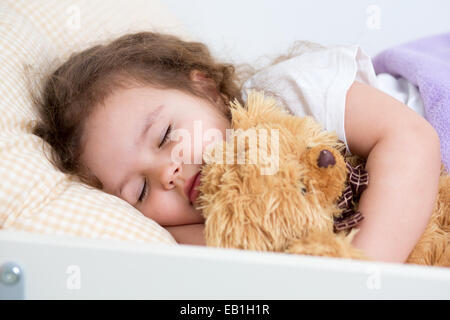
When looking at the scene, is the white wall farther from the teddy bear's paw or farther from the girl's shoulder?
the teddy bear's paw

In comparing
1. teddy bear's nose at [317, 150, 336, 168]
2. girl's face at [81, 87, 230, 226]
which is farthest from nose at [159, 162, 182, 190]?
teddy bear's nose at [317, 150, 336, 168]

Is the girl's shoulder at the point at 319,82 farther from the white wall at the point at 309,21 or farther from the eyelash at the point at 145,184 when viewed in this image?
the white wall at the point at 309,21

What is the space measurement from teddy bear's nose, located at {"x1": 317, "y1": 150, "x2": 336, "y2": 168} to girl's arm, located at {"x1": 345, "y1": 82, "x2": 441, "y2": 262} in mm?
124

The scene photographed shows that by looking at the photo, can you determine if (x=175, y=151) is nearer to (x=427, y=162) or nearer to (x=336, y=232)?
(x=336, y=232)

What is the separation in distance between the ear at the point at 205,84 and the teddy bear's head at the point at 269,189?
25cm

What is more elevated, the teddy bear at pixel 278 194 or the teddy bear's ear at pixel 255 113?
the teddy bear's ear at pixel 255 113

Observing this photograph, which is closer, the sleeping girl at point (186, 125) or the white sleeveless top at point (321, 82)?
the sleeping girl at point (186, 125)

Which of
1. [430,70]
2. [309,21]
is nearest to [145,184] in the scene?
[430,70]

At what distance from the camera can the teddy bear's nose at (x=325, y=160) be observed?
2.22 ft

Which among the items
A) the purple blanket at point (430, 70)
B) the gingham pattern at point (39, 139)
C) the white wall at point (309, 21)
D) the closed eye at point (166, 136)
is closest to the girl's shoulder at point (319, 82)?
the purple blanket at point (430, 70)

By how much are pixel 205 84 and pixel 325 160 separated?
38 centimetres

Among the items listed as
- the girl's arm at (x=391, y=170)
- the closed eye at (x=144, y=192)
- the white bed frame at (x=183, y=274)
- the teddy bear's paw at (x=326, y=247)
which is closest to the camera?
the white bed frame at (x=183, y=274)

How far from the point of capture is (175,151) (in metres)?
0.81

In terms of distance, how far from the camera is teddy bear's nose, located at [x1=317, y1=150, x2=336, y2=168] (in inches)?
26.6
